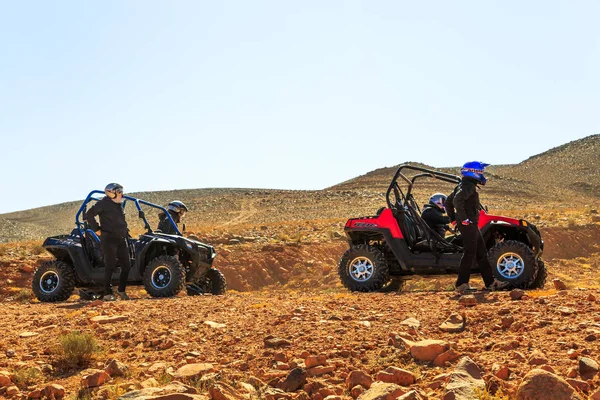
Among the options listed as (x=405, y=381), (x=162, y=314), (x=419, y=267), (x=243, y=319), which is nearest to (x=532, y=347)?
(x=405, y=381)

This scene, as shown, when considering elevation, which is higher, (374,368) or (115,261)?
(115,261)

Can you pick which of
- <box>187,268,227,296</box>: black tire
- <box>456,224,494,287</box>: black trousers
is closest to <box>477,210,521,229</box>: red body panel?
<box>456,224,494,287</box>: black trousers

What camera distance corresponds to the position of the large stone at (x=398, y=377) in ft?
17.9

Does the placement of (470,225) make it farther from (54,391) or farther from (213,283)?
(54,391)

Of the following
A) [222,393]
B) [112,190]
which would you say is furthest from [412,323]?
[112,190]

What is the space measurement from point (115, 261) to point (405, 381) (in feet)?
26.2

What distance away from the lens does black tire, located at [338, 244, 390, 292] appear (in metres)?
11.5

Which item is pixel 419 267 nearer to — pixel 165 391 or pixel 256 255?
pixel 165 391

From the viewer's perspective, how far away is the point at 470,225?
10227 millimetres

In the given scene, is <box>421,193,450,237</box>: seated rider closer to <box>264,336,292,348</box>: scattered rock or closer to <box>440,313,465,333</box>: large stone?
<box>440,313,465,333</box>: large stone

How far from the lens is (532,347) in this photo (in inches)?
232

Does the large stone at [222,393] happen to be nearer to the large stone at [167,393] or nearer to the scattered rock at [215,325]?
the large stone at [167,393]

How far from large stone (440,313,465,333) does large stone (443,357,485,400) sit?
1.29 m

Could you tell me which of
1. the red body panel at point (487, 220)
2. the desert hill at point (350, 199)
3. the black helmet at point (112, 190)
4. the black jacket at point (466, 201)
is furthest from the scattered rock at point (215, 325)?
the desert hill at point (350, 199)
